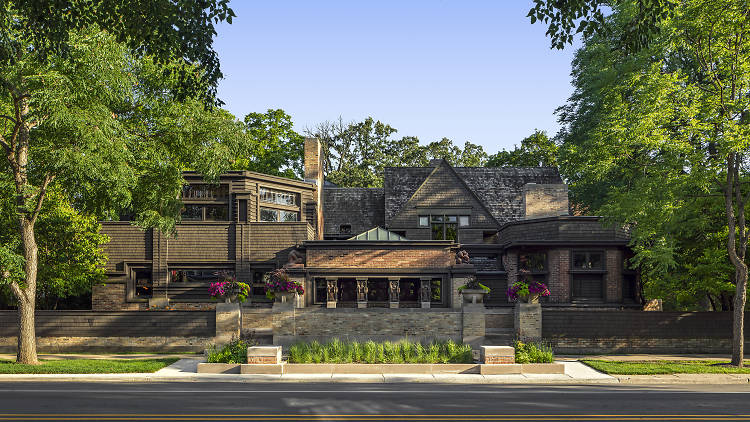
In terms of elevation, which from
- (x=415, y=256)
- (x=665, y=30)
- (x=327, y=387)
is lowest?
(x=327, y=387)

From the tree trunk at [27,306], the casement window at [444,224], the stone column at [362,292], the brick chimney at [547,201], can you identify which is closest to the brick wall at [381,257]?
the stone column at [362,292]

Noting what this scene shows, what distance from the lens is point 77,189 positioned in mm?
24766

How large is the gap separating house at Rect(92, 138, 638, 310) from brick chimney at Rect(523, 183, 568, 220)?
6 centimetres

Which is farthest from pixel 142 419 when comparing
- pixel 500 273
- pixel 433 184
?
pixel 433 184

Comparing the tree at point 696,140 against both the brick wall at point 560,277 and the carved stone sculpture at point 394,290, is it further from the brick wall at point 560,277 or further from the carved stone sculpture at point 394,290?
the carved stone sculpture at point 394,290

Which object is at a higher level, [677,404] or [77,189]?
[77,189]

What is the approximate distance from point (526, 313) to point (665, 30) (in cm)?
1271

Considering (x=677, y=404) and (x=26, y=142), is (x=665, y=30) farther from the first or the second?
(x=26, y=142)

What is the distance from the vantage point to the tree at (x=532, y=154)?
64.9 meters

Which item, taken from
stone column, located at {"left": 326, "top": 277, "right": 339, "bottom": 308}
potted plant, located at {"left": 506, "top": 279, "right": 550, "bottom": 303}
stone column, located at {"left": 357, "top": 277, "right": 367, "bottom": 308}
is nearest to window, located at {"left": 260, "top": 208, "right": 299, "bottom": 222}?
stone column, located at {"left": 326, "top": 277, "right": 339, "bottom": 308}

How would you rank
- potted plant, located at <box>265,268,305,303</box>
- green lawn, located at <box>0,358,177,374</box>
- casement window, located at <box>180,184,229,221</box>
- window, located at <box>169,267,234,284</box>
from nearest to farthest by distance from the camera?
green lawn, located at <box>0,358,177,374</box> < potted plant, located at <box>265,268,305,303</box> < window, located at <box>169,267,234,284</box> < casement window, located at <box>180,184,229,221</box>

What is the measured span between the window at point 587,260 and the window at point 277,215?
16.6m

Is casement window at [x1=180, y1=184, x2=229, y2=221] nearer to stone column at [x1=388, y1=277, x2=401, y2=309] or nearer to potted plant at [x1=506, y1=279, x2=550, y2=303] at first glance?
stone column at [x1=388, y1=277, x2=401, y2=309]

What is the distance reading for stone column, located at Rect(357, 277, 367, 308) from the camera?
3584 centimetres
